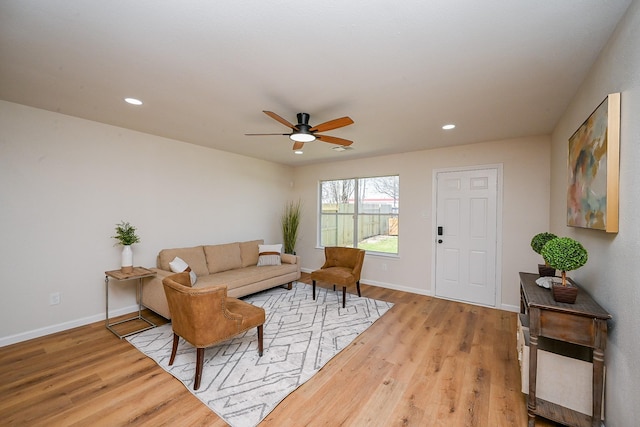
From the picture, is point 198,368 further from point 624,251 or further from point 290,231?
point 290,231

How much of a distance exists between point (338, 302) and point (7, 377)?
342 centimetres

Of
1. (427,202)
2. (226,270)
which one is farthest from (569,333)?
(226,270)

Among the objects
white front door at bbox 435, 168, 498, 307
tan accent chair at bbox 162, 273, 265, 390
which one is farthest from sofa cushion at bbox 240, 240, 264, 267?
white front door at bbox 435, 168, 498, 307

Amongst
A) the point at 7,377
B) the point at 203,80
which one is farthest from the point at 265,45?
the point at 7,377

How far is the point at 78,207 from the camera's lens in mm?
3096

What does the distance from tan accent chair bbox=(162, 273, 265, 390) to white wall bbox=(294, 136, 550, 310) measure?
3210 millimetres

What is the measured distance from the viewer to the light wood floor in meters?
1.77

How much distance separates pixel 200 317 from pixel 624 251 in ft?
8.99

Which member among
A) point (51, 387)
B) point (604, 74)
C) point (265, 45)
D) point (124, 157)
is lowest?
point (51, 387)

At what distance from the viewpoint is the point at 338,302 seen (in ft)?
13.0

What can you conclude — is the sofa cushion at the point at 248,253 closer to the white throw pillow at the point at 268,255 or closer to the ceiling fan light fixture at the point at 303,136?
the white throw pillow at the point at 268,255

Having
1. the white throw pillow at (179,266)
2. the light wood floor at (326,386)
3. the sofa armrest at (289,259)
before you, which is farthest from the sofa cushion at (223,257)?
the light wood floor at (326,386)

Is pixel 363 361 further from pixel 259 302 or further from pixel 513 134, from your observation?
pixel 513 134

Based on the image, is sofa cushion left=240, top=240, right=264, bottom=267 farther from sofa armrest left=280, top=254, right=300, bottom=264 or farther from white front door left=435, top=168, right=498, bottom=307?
white front door left=435, top=168, right=498, bottom=307
